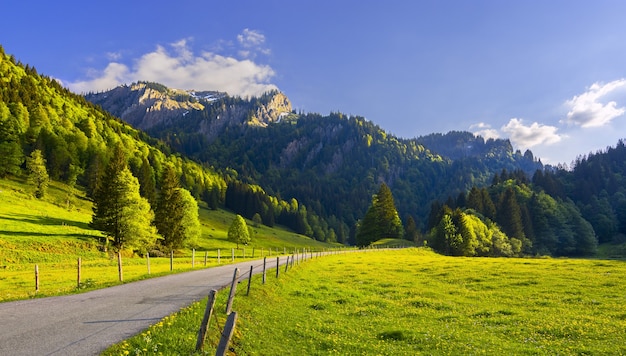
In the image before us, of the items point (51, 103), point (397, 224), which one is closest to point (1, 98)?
point (51, 103)

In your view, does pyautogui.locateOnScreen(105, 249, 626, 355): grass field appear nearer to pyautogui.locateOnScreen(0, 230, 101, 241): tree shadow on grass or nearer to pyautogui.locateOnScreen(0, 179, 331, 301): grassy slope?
pyautogui.locateOnScreen(0, 179, 331, 301): grassy slope

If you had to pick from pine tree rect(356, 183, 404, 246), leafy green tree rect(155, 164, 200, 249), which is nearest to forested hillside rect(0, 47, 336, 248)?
leafy green tree rect(155, 164, 200, 249)

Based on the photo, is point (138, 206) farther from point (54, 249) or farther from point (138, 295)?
point (138, 295)

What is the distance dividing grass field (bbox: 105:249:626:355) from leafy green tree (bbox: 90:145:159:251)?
137 feet

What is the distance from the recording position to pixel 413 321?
20672mm

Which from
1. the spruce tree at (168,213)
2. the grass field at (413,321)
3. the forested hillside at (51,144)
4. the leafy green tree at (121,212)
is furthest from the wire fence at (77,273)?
the forested hillside at (51,144)

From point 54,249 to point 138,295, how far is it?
163ft

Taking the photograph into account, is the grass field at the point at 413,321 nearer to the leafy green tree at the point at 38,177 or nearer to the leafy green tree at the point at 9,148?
the leafy green tree at the point at 38,177

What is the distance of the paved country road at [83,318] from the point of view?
10633 mm

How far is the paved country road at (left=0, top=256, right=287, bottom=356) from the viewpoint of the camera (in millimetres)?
10633

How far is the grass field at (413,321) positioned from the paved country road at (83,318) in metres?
Result: 1.26

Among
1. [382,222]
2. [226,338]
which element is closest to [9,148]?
[382,222]

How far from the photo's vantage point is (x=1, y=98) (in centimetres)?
14162

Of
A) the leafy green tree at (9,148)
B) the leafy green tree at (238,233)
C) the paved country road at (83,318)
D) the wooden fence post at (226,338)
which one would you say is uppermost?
the leafy green tree at (9,148)
